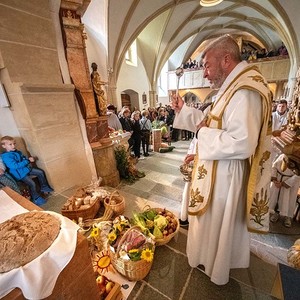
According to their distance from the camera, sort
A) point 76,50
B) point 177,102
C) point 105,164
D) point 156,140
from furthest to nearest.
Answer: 1. point 156,140
2. point 105,164
3. point 76,50
4. point 177,102

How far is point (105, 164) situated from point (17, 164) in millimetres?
1458

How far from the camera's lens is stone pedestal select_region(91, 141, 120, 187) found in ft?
11.0

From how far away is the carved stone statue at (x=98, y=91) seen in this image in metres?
3.24

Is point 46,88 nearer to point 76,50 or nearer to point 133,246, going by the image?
point 76,50

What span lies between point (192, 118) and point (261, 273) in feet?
5.54

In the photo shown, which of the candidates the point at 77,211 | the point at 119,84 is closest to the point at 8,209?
the point at 77,211

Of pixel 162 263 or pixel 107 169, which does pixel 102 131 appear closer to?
pixel 107 169

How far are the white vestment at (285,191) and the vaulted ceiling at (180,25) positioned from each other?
25.2ft

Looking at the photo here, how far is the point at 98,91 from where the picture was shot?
3.28 meters

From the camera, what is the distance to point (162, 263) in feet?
5.90

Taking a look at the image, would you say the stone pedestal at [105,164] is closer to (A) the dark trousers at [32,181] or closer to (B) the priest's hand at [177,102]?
(A) the dark trousers at [32,181]

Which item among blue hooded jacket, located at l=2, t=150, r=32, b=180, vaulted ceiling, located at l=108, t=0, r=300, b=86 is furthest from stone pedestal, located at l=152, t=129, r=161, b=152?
vaulted ceiling, located at l=108, t=0, r=300, b=86

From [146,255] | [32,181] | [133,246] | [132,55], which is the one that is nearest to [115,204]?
[133,246]

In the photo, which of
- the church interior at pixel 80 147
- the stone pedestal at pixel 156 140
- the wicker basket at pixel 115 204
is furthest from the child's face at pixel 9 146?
the stone pedestal at pixel 156 140
